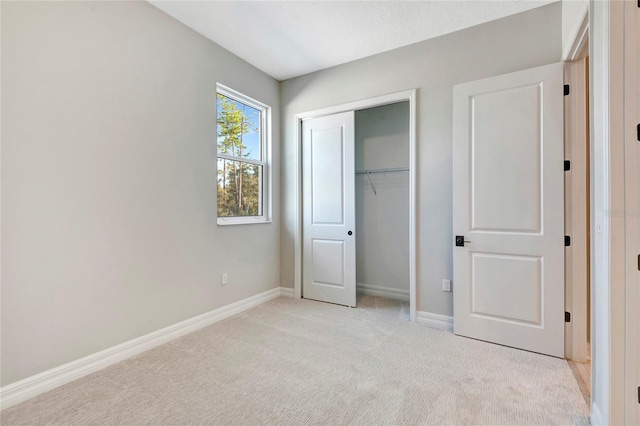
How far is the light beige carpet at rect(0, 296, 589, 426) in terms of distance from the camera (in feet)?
5.25

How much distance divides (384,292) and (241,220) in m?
2.09

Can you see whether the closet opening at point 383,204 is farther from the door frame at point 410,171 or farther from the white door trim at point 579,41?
the white door trim at point 579,41

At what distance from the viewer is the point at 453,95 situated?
2.69 m

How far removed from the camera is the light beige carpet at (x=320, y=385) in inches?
63.0

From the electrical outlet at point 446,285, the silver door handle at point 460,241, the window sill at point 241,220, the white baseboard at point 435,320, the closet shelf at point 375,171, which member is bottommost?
the white baseboard at point 435,320

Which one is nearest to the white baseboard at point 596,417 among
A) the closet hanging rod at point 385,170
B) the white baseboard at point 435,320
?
the white baseboard at point 435,320

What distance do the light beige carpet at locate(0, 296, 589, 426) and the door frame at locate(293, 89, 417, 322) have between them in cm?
66

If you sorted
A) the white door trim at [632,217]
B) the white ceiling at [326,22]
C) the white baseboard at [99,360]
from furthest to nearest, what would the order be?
the white ceiling at [326,22], the white baseboard at [99,360], the white door trim at [632,217]

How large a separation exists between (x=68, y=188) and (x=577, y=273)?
3665mm

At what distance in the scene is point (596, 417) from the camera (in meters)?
1.46

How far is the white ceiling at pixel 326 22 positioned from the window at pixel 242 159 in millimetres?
583

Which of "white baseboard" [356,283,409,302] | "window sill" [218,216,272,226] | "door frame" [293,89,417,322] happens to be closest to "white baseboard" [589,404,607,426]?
"door frame" [293,89,417,322]

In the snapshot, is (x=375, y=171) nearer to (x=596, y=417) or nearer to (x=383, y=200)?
(x=383, y=200)

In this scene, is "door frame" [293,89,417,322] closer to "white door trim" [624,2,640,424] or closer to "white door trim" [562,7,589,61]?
"white door trim" [562,7,589,61]
